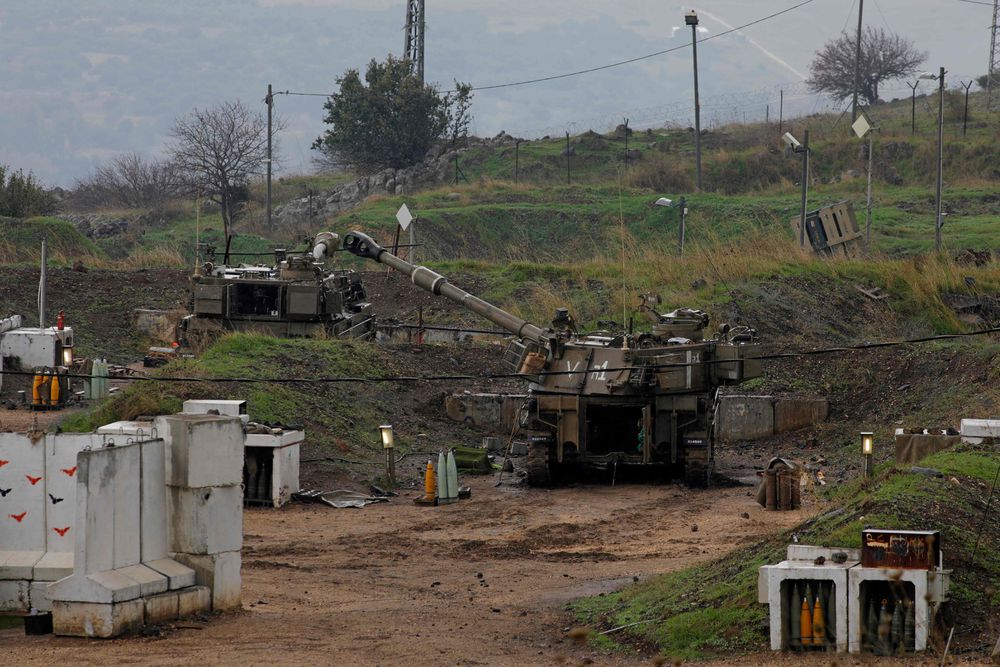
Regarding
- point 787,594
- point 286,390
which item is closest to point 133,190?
point 286,390

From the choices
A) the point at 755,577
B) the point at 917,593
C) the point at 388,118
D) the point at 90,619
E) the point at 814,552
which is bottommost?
the point at 90,619

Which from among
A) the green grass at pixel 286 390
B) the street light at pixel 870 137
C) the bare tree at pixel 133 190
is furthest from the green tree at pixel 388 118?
the green grass at pixel 286 390

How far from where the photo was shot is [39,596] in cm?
1314

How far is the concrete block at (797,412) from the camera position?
26.1 meters

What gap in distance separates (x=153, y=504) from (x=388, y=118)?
150 feet

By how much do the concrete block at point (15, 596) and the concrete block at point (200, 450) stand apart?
1.52 meters

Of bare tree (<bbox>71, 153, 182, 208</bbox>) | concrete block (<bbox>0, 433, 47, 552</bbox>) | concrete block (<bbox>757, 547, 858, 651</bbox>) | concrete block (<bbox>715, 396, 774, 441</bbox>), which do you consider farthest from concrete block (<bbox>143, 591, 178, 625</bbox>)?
bare tree (<bbox>71, 153, 182, 208</bbox>)

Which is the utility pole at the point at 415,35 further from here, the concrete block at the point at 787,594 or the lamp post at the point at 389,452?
the concrete block at the point at 787,594

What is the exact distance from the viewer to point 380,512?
1998cm

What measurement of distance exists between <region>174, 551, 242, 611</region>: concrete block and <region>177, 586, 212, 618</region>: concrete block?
0.17 ft

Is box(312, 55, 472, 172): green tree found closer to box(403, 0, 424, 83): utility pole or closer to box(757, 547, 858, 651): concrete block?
box(403, 0, 424, 83): utility pole

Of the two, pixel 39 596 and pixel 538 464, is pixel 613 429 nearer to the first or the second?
pixel 538 464

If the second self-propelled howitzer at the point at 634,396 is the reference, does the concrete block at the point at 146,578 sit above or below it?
below

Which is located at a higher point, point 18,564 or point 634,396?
point 634,396
